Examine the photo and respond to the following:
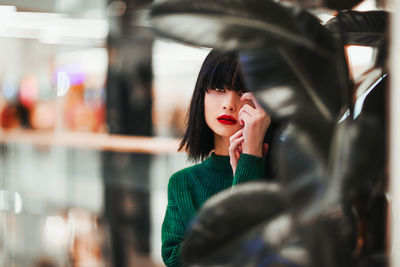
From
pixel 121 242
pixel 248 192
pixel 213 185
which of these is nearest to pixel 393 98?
pixel 248 192

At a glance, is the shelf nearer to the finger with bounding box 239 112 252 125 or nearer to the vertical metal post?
the finger with bounding box 239 112 252 125

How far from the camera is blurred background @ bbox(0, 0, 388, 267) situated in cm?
289

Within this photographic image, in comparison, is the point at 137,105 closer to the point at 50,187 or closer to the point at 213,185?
the point at 50,187

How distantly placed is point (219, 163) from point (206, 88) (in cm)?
16

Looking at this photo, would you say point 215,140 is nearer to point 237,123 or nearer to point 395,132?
point 237,123

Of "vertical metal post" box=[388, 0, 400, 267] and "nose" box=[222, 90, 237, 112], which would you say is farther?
"nose" box=[222, 90, 237, 112]

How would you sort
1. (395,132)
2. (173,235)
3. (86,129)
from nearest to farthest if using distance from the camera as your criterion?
(395,132) → (173,235) → (86,129)

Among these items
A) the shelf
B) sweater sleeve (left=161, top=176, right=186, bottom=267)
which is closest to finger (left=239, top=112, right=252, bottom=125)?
sweater sleeve (left=161, top=176, right=186, bottom=267)

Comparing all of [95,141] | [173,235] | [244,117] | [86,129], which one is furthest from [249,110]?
[86,129]

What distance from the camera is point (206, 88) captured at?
0.88 m

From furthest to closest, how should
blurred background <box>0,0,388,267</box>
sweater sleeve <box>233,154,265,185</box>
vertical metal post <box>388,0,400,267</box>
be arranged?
1. blurred background <box>0,0,388,267</box>
2. sweater sleeve <box>233,154,265,185</box>
3. vertical metal post <box>388,0,400,267</box>

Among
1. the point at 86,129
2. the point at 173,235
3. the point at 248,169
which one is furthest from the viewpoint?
the point at 86,129

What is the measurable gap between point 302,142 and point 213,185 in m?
0.38

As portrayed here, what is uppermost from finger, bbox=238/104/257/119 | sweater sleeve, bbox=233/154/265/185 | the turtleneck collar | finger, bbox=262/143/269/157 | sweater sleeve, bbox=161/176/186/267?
finger, bbox=238/104/257/119
